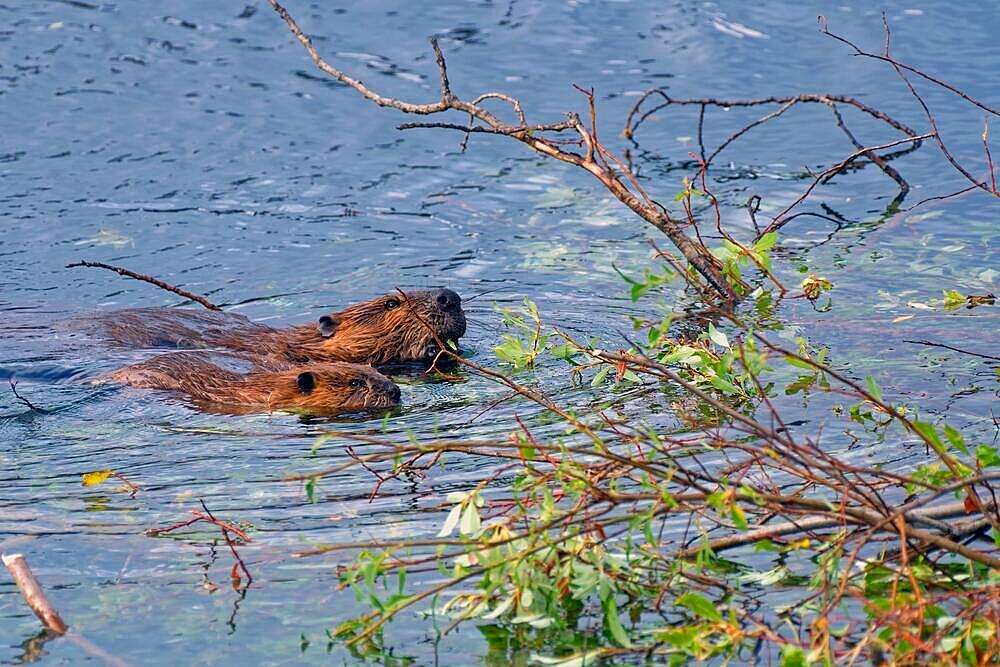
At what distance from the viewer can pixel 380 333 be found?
21.3 feet

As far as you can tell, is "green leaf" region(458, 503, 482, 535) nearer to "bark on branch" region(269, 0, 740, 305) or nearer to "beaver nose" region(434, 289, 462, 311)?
"bark on branch" region(269, 0, 740, 305)

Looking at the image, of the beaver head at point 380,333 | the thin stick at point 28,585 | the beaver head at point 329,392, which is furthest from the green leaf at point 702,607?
the beaver head at point 380,333

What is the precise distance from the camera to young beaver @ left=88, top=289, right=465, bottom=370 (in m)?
6.21

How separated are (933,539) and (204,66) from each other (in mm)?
7720

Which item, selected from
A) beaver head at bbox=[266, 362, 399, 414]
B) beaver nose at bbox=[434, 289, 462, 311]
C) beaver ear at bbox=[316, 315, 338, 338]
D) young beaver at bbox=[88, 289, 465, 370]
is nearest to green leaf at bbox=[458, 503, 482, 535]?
beaver head at bbox=[266, 362, 399, 414]

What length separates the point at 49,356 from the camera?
586cm

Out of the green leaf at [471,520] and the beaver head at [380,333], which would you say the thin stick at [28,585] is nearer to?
the green leaf at [471,520]

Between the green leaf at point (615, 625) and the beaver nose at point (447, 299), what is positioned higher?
the green leaf at point (615, 625)

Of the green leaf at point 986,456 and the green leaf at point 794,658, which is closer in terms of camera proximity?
the green leaf at point 794,658

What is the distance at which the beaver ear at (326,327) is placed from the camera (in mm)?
6383

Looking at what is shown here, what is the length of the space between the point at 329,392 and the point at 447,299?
0.82 metres

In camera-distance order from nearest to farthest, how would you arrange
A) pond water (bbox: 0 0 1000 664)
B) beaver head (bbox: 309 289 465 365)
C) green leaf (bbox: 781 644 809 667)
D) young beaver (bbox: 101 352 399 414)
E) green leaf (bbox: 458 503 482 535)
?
green leaf (bbox: 781 644 809 667)
green leaf (bbox: 458 503 482 535)
pond water (bbox: 0 0 1000 664)
young beaver (bbox: 101 352 399 414)
beaver head (bbox: 309 289 465 365)

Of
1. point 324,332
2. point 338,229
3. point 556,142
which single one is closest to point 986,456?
point 556,142

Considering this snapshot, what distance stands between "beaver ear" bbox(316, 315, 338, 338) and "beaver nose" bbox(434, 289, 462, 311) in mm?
511
